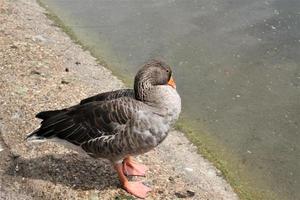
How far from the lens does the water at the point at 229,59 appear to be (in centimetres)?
868

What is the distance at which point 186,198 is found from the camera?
7.10 m

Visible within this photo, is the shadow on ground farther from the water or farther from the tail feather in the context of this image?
the water

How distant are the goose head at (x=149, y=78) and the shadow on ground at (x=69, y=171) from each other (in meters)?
1.46

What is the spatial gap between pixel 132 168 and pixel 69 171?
92cm

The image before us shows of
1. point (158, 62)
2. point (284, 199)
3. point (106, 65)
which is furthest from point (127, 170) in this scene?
point (106, 65)

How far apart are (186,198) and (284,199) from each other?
1636mm

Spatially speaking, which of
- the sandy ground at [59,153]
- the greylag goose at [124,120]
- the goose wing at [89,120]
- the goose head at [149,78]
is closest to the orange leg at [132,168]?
the sandy ground at [59,153]

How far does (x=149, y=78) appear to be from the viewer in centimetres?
657

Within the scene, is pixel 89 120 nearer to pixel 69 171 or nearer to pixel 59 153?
pixel 69 171

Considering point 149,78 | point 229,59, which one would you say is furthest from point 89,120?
point 229,59

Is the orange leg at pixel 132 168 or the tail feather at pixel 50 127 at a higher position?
the tail feather at pixel 50 127

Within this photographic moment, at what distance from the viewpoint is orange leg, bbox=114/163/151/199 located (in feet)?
22.8

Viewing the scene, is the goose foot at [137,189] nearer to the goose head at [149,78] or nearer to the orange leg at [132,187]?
the orange leg at [132,187]

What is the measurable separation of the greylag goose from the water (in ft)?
7.46
